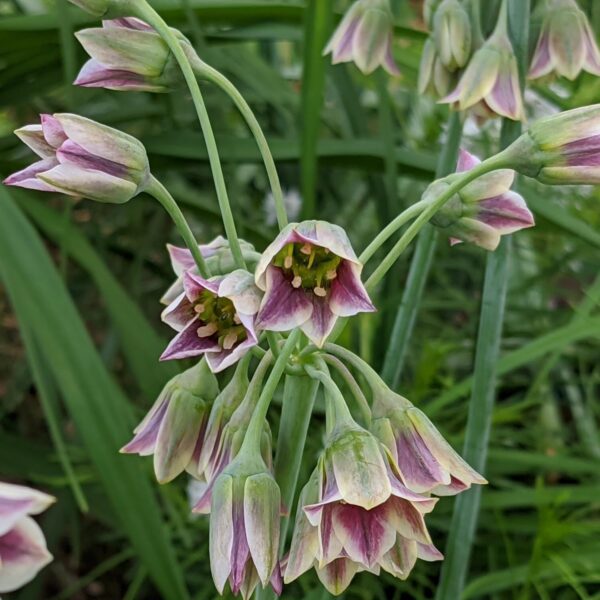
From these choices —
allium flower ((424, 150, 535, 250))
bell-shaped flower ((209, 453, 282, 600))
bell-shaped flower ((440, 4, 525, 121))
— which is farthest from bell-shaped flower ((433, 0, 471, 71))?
bell-shaped flower ((209, 453, 282, 600))

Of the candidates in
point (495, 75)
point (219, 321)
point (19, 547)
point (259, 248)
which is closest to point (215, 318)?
Answer: point (219, 321)

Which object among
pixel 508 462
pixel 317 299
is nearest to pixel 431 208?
pixel 317 299

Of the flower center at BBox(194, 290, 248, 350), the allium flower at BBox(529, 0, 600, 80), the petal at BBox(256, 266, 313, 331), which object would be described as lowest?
the flower center at BBox(194, 290, 248, 350)

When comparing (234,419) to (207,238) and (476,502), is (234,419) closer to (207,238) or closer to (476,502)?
(476,502)

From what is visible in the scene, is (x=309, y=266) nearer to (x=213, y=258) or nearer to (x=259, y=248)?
(x=213, y=258)

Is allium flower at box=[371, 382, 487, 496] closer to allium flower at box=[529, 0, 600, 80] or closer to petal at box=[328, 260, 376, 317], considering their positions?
petal at box=[328, 260, 376, 317]

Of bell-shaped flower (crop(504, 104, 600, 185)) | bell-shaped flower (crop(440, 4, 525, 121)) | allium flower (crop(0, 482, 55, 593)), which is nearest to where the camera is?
allium flower (crop(0, 482, 55, 593))
